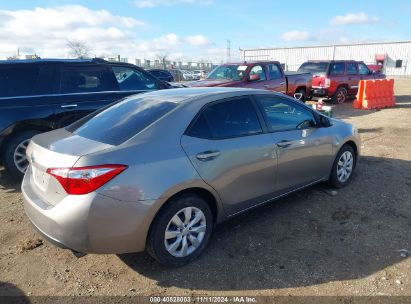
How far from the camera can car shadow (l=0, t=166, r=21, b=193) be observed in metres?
5.36

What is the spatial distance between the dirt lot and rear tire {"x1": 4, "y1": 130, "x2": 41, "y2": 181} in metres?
0.66

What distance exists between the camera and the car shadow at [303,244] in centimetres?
322

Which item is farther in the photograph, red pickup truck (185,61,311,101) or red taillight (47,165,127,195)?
red pickup truck (185,61,311,101)

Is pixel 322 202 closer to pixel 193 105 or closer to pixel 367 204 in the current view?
pixel 367 204

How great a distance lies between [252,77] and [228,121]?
7.67 metres

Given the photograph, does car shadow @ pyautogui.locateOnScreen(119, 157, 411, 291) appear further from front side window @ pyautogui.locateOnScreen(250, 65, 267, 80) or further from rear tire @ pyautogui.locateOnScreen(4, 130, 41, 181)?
front side window @ pyautogui.locateOnScreen(250, 65, 267, 80)

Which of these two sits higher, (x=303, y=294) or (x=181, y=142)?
(x=181, y=142)

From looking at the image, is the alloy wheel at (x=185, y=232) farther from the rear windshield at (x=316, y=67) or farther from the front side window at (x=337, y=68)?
the front side window at (x=337, y=68)

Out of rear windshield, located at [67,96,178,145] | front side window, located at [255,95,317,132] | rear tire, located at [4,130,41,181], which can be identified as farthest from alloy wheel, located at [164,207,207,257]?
rear tire, located at [4,130,41,181]

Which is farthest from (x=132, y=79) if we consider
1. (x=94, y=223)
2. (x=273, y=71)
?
(x=273, y=71)

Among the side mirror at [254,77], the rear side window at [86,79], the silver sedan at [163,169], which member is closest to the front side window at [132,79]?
the rear side window at [86,79]

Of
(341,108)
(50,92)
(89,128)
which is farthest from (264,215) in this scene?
(341,108)

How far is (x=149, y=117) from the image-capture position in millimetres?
3365

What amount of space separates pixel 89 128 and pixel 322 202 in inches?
122
